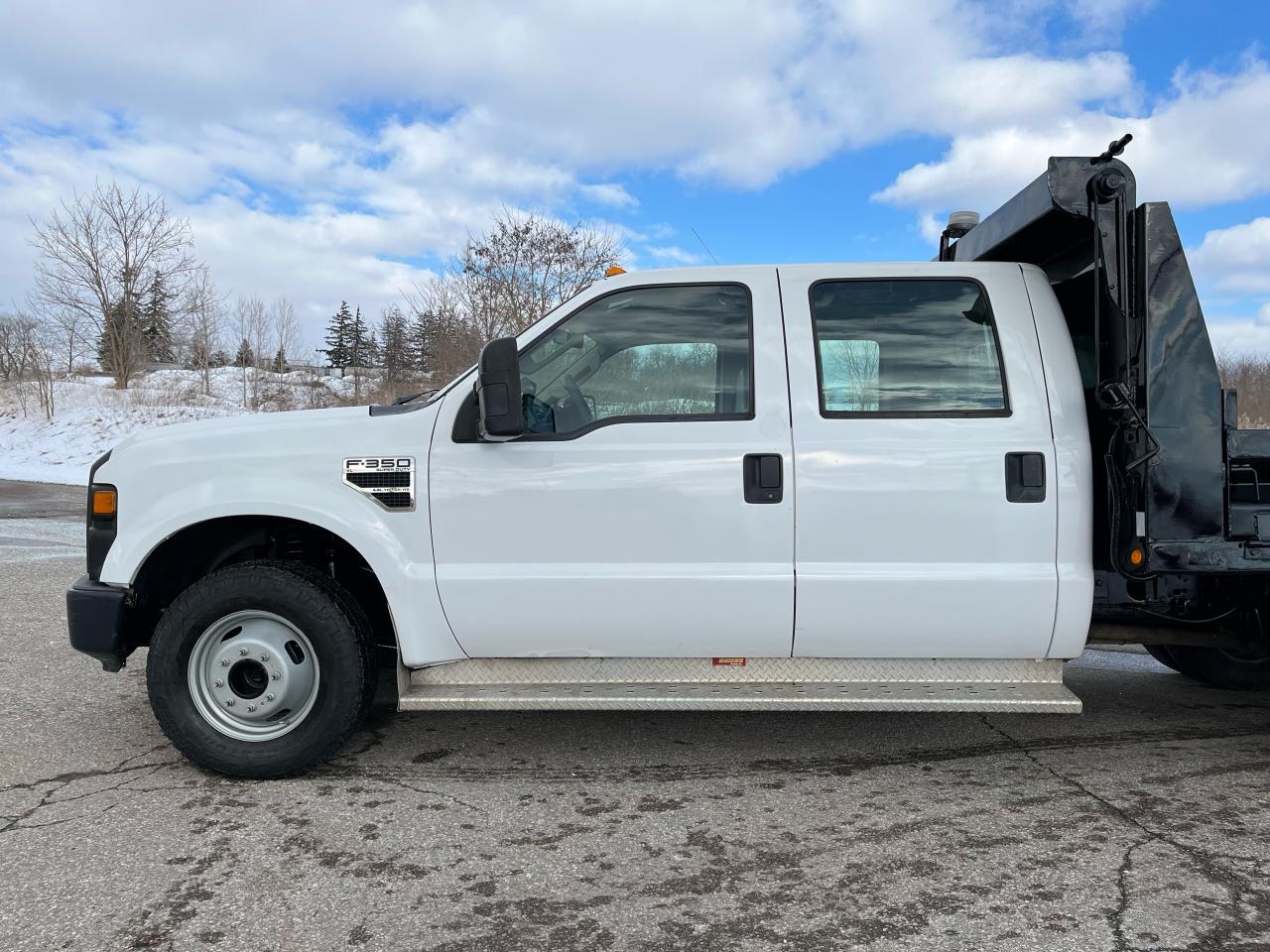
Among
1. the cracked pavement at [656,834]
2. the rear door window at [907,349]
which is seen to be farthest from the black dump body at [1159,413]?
the cracked pavement at [656,834]

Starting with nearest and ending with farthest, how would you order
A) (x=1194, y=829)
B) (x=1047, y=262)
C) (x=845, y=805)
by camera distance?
(x=1194, y=829) → (x=845, y=805) → (x=1047, y=262)

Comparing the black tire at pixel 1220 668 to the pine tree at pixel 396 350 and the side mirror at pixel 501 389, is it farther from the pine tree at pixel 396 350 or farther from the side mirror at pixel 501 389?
the pine tree at pixel 396 350

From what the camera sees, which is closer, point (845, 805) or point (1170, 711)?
point (845, 805)

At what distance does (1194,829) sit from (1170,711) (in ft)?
5.34

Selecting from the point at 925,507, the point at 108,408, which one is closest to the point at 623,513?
the point at 925,507

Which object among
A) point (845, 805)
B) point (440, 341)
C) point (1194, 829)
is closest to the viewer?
point (1194, 829)

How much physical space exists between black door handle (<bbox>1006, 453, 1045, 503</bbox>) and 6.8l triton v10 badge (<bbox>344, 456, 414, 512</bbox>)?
2.26 metres

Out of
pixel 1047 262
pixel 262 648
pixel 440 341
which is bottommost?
pixel 262 648

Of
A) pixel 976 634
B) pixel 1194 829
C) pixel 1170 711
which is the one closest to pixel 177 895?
pixel 976 634

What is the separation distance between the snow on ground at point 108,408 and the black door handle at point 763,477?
2085 centimetres

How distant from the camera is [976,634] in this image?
355 cm

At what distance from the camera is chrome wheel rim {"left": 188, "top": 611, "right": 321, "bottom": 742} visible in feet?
12.0

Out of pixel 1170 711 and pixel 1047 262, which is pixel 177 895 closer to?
pixel 1047 262

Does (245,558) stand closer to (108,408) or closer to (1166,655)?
(1166,655)
